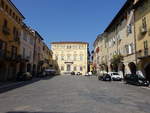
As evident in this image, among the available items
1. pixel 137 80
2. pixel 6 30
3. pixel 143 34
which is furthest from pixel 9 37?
pixel 143 34

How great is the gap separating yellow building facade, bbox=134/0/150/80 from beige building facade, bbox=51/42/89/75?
57254 mm

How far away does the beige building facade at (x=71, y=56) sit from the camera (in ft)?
286

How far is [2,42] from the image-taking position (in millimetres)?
28234

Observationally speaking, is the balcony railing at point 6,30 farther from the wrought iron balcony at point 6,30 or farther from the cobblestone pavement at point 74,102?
the cobblestone pavement at point 74,102

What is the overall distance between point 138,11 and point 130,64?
9.48 metres

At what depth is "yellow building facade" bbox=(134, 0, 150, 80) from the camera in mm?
27094

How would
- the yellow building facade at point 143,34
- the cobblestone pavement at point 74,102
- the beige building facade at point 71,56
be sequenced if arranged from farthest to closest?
the beige building facade at point 71,56, the yellow building facade at point 143,34, the cobblestone pavement at point 74,102

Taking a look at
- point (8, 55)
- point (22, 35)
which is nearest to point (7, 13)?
point (8, 55)

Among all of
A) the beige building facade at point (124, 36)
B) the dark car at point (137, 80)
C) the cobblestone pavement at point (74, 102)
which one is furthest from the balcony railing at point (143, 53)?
the cobblestone pavement at point (74, 102)

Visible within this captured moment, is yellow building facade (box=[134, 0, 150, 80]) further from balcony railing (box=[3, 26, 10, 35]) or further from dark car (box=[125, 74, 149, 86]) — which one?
balcony railing (box=[3, 26, 10, 35])

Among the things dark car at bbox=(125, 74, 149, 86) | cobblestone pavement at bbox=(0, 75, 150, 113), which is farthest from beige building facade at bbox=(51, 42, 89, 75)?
cobblestone pavement at bbox=(0, 75, 150, 113)

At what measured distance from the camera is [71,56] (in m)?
88.8

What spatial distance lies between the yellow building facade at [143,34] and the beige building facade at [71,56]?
5725 centimetres

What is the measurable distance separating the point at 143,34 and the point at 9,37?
841 inches
